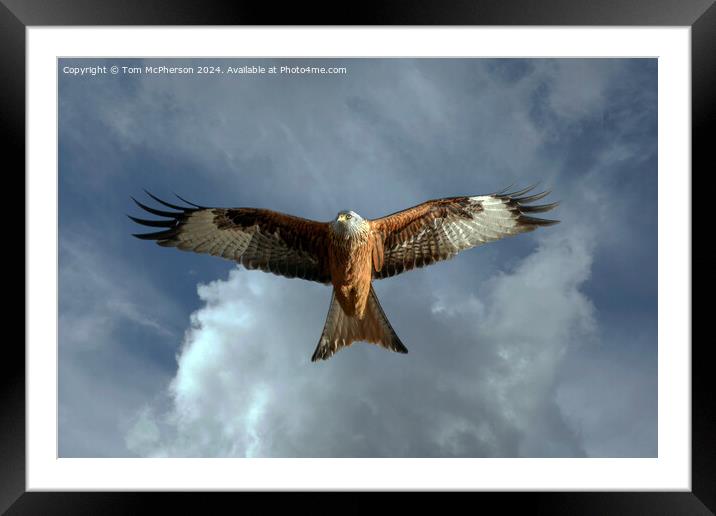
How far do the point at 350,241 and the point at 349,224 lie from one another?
0.15 metres

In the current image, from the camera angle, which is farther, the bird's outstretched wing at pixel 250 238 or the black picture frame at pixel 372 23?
the bird's outstretched wing at pixel 250 238

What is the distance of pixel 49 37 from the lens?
11.6ft

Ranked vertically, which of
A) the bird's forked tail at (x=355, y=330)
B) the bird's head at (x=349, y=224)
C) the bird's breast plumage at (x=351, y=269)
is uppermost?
the bird's head at (x=349, y=224)

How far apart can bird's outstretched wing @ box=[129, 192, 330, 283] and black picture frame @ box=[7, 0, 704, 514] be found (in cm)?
136

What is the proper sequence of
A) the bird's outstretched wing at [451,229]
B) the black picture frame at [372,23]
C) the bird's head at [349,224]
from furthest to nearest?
the bird's outstretched wing at [451,229] < the bird's head at [349,224] < the black picture frame at [372,23]

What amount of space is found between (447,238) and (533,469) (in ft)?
6.65

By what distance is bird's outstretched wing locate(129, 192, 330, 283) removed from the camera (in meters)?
4.49

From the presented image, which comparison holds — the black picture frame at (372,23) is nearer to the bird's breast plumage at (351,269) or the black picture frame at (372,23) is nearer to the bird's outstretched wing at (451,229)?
the bird's outstretched wing at (451,229)

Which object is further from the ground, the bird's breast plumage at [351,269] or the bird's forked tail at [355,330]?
the bird's breast plumage at [351,269]

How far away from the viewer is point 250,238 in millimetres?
4609

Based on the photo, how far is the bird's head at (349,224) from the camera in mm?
4285

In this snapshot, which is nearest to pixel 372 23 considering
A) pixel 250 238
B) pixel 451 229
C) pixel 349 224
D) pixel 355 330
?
pixel 349 224

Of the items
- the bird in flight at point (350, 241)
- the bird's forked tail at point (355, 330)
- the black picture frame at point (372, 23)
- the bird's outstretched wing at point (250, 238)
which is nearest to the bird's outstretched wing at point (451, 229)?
the bird in flight at point (350, 241)

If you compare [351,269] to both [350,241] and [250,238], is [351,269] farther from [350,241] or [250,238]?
[250,238]
